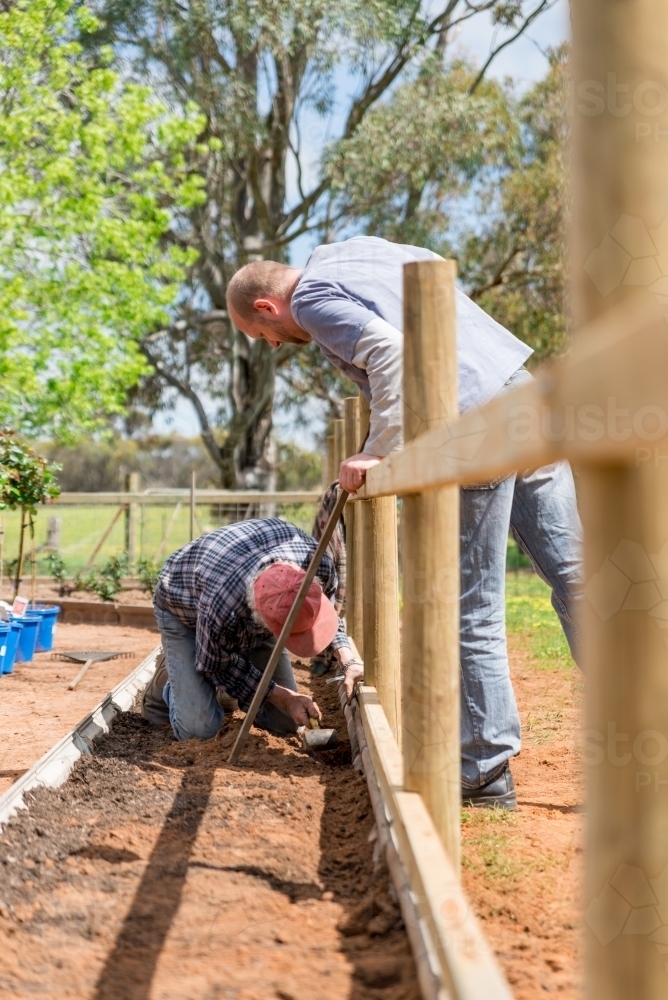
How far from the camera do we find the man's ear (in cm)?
368

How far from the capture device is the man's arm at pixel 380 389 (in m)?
3.16

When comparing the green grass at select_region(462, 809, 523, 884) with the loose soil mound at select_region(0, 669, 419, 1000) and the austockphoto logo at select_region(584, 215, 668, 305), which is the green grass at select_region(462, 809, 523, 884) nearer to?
the loose soil mound at select_region(0, 669, 419, 1000)

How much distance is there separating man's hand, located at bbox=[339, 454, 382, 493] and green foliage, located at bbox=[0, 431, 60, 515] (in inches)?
203

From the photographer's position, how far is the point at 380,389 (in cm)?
318

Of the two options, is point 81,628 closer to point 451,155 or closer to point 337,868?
→ point 337,868

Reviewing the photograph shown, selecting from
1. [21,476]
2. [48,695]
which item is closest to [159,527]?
[21,476]

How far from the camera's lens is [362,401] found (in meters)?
4.77

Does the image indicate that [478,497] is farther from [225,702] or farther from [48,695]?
[48,695]

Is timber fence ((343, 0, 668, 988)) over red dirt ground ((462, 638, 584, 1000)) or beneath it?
over

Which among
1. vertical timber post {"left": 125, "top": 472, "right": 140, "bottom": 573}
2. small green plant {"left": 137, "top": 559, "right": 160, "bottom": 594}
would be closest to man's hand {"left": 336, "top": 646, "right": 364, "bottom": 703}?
small green plant {"left": 137, "top": 559, "right": 160, "bottom": 594}

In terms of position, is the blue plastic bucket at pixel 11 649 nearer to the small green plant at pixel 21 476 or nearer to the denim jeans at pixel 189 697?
the small green plant at pixel 21 476

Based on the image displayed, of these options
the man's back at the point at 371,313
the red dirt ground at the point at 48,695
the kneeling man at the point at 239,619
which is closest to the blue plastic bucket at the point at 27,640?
the red dirt ground at the point at 48,695

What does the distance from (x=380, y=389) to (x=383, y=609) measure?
1.01 m

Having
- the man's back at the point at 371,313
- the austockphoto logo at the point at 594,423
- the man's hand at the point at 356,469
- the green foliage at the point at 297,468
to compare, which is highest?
the green foliage at the point at 297,468
